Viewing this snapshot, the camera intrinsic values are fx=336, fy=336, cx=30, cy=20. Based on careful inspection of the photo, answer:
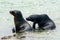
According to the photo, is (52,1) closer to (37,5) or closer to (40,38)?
(37,5)

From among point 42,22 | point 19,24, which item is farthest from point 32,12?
point 19,24

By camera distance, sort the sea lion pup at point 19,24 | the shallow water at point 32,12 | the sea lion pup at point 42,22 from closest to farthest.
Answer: the shallow water at point 32,12 < the sea lion pup at point 19,24 < the sea lion pup at point 42,22

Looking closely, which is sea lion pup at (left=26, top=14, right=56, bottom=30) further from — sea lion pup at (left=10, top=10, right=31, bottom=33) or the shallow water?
sea lion pup at (left=10, top=10, right=31, bottom=33)

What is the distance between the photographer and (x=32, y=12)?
17.0 metres

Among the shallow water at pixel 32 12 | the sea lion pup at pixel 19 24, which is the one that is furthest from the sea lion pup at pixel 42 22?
the sea lion pup at pixel 19 24

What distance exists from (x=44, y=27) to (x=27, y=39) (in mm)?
2465

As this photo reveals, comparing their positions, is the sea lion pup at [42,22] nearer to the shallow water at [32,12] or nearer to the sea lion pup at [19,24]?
the shallow water at [32,12]

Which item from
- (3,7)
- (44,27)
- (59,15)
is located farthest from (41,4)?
(44,27)

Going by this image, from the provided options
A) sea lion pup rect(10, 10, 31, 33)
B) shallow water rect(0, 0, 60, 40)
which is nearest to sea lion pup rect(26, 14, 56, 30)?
shallow water rect(0, 0, 60, 40)

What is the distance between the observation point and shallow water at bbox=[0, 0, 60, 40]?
11.9 metres

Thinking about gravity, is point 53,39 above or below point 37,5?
below

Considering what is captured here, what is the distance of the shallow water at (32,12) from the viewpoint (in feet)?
38.9

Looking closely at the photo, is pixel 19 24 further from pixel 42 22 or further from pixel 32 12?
pixel 32 12

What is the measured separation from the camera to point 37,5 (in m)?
19.7
